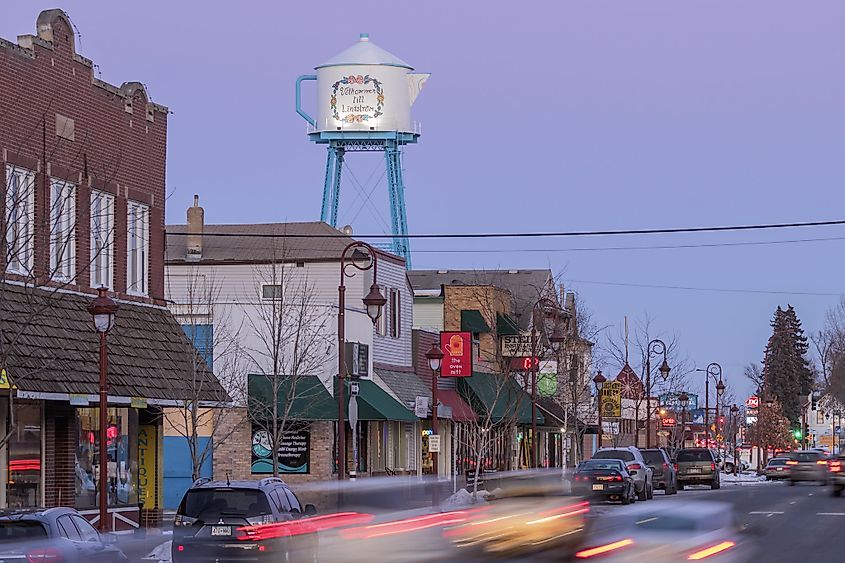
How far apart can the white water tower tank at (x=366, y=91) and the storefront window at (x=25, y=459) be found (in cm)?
4880

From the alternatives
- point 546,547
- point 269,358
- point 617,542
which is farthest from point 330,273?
point 617,542

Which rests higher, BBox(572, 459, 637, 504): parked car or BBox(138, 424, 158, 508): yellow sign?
BBox(138, 424, 158, 508): yellow sign

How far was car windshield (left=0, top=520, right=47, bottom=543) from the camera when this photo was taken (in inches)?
727

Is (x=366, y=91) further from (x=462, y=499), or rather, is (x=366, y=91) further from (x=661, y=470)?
(x=462, y=499)

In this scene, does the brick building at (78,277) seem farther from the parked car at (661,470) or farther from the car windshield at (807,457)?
the car windshield at (807,457)

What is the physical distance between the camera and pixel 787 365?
517ft

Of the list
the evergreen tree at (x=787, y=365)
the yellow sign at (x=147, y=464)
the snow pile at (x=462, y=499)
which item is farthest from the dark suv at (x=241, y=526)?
the evergreen tree at (x=787, y=365)

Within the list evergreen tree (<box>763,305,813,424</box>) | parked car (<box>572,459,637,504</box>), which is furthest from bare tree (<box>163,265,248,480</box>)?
evergreen tree (<box>763,305,813,424</box>)

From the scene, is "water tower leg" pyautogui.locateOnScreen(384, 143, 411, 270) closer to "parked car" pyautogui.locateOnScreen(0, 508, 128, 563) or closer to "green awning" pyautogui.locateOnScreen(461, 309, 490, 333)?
"green awning" pyautogui.locateOnScreen(461, 309, 490, 333)

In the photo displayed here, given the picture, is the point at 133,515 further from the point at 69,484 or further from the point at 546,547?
the point at 546,547

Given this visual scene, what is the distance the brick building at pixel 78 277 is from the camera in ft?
91.1

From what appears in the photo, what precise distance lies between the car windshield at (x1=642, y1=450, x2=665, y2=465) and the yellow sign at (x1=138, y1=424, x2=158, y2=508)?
2478cm

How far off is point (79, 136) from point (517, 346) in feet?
122

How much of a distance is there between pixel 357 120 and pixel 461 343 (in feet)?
78.7
